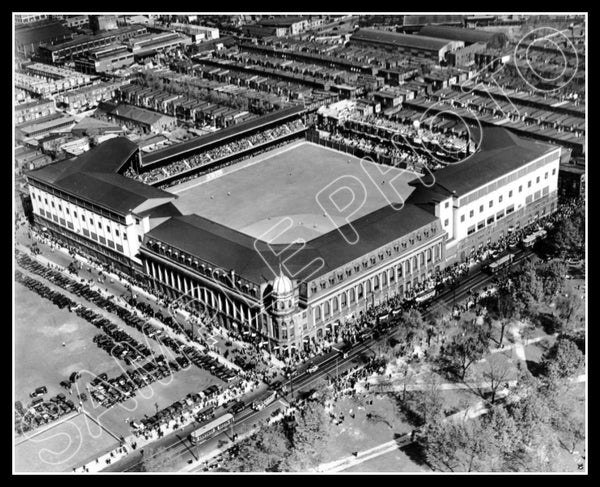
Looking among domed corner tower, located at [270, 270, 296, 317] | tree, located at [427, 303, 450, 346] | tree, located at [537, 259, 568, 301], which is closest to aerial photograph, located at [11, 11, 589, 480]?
domed corner tower, located at [270, 270, 296, 317]

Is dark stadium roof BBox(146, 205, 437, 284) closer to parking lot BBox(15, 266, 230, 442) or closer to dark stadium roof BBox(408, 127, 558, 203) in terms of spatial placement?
dark stadium roof BBox(408, 127, 558, 203)

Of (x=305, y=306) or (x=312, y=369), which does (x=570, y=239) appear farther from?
(x=312, y=369)

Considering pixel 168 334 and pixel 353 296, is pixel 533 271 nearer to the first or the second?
pixel 353 296

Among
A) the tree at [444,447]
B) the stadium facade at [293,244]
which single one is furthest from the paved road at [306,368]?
the tree at [444,447]

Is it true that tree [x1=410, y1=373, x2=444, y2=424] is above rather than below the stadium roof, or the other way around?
below

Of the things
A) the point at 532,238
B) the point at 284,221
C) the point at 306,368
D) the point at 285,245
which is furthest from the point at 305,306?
the point at 532,238

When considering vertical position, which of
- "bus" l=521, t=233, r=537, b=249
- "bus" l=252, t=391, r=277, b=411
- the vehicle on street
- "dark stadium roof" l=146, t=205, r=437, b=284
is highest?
"dark stadium roof" l=146, t=205, r=437, b=284

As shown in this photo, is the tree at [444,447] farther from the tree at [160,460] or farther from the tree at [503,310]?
the tree at [160,460]

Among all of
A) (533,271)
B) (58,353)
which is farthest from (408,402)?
(58,353)
